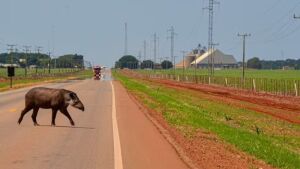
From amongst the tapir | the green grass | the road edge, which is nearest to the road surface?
the road edge

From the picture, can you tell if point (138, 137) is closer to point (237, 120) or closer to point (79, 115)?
point (79, 115)

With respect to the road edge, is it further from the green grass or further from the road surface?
the green grass

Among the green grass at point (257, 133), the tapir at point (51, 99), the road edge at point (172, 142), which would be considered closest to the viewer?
the road edge at point (172, 142)

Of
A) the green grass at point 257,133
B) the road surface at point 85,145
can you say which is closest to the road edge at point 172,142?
the road surface at point 85,145

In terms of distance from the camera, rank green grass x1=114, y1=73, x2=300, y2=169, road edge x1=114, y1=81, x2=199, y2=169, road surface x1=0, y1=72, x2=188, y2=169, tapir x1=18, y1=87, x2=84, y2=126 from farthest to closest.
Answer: tapir x1=18, y1=87, x2=84, y2=126, green grass x1=114, y1=73, x2=300, y2=169, road edge x1=114, y1=81, x2=199, y2=169, road surface x1=0, y1=72, x2=188, y2=169

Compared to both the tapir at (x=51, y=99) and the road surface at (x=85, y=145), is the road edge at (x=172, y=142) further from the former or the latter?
the tapir at (x=51, y=99)

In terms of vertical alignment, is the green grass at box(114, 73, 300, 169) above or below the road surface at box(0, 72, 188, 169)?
below

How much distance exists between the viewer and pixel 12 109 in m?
30.0

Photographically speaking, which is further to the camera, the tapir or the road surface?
the tapir

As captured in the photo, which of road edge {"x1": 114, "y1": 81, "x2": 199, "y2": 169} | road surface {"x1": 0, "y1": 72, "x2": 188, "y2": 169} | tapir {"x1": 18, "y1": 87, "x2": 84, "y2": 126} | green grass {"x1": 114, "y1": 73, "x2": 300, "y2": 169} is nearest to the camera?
road surface {"x1": 0, "y1": 72, "x2": 188, "y2": 169}

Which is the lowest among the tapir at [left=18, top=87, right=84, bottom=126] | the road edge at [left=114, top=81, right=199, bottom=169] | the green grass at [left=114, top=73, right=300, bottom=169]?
the green grass at [left=114, top=73, right=300, bottom=169]

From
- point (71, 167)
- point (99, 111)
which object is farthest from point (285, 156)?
point (99, 111)

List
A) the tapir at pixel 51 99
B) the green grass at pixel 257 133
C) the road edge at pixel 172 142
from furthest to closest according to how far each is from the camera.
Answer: the tapir at pixel 51 99, the green grass at pixel 257 133, the road edge at pixel 172 142

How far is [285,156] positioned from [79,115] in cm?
1263
